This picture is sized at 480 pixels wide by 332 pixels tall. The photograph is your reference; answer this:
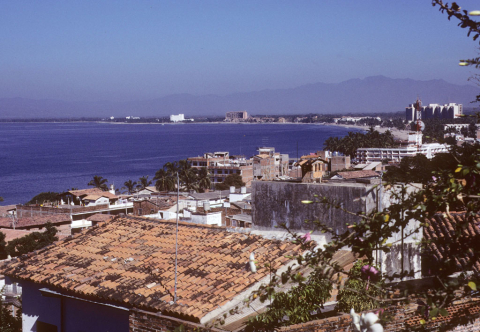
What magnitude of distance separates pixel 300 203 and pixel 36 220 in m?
40.1

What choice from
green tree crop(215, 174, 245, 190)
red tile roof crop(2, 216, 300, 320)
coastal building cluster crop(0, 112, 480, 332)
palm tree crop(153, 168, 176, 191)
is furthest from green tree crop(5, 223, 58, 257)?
green tree crop(215, 174, 245, 190)

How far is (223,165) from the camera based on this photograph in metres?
90.6

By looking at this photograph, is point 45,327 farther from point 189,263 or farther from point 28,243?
point 28,243

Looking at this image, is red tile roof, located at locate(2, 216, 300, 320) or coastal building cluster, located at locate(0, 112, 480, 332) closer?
coastal building cluster, located at locate(0, 112, 480, 332)

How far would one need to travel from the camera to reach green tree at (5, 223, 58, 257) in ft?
94.5

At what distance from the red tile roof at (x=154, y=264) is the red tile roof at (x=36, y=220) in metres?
35.7

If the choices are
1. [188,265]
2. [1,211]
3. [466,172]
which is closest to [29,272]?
[188,265]

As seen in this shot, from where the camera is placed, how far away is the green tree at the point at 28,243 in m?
28.8

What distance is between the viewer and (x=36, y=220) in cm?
4369

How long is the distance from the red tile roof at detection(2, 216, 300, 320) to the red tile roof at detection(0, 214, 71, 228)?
3568 cm

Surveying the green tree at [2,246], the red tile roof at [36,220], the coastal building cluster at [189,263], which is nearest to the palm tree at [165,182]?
the red tile roof at [36,220]

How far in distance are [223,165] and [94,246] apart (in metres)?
81.5

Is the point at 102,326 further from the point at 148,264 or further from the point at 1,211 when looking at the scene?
the point at 1,211

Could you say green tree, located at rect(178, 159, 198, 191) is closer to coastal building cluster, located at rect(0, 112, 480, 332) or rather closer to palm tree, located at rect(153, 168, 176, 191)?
palm tree, located at rect(153, 168, 176, 191)
